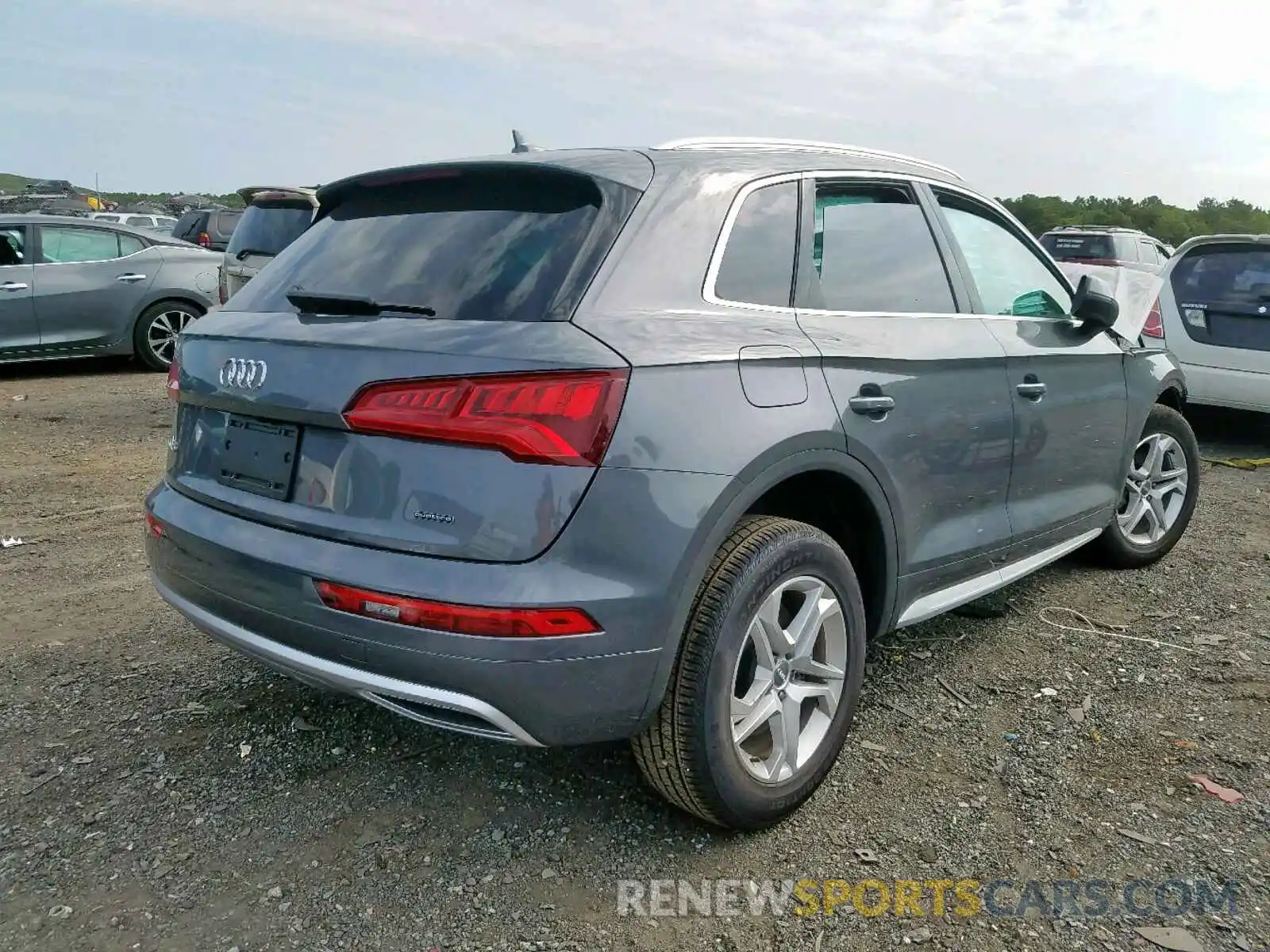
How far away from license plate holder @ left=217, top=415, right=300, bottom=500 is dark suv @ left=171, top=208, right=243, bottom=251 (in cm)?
1600

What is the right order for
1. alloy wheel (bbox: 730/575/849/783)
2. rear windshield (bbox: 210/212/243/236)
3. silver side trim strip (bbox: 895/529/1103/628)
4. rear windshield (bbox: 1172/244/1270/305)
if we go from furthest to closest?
rear windshield (bbox: 210/212/243/236), rear windshield (bbox: 1172/244/1270/305), silver side trim strip (bbox: 895/529/1103/628), alloy wheel (bbox: 730/575/849/783)

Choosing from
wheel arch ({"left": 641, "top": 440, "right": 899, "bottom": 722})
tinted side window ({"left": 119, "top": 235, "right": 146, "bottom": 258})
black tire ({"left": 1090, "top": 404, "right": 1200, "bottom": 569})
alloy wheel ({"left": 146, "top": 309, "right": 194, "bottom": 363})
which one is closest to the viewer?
wheel arch ({"left": 641, "top": 440, "right": 899, "bottom": 722})

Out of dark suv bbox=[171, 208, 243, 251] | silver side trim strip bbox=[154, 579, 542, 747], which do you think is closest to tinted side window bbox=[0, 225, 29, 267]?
dark suv bbox=[171, 208, 243, 251]

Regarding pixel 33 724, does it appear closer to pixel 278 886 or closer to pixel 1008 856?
pixel 278 886

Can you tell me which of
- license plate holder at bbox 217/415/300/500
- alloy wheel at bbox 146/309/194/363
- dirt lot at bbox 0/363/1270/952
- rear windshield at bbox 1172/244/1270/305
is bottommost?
dirt lot at bbox 0/363/1270/952

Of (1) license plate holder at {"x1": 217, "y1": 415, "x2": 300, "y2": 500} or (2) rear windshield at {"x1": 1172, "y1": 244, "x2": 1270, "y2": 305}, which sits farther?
(2) rear windshield at {"x1": 1172, "y1": 244, "x2": 1270, "y2": 305}

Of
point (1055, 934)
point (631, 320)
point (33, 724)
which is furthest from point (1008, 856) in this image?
point (33, 724)

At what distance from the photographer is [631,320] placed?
228cm

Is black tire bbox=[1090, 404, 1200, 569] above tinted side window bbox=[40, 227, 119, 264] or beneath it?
beneath

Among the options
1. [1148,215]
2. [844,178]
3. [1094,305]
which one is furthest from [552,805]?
[1148,215]

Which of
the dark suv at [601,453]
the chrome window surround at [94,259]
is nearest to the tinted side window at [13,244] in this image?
the chrome window surround at [94,259]

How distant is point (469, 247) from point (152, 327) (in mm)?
8968

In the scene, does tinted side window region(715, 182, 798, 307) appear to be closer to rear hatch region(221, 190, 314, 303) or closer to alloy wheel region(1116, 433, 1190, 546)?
alloy wheel region(1116, 433, 1190, 546)

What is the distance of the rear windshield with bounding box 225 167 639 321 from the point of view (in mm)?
2314
